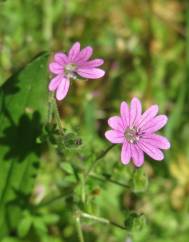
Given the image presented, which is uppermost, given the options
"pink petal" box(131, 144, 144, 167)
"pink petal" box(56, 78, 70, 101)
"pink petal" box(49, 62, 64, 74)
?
"pink petal" box(49, 62, 64, 74)

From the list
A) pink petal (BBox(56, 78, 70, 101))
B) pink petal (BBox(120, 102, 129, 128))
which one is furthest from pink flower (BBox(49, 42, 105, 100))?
pink petal (BBox(120, 102, 129, 128))

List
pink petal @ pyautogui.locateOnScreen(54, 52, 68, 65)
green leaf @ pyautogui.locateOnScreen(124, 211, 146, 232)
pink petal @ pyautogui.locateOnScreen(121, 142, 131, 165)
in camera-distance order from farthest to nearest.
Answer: green leaf @ pyautogui.locateOnScreen(124, 211, 146, 232) → pink petal @ pyautogui.locateOnScreen(54, 52, 68, 65) → pink petal @ pyautogui.locateOnScreen(121, 142, 131, 165)

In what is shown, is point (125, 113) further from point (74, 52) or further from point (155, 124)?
point (74, 52)

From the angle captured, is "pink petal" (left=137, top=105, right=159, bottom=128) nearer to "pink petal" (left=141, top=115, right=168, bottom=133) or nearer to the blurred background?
"pink petal" (left=141, top=115, right=168, bottom=133)

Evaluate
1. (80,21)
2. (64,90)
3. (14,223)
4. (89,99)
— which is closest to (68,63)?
(64,90)

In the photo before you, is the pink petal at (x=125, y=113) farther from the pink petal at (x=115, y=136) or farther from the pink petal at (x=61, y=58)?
the pink petal at (x=61, y=58)

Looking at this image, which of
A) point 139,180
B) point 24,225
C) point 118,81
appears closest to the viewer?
point 139,180

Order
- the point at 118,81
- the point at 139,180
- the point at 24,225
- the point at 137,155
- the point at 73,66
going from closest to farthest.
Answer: the point at 137,155, the point at 73,66, the point at 139,180, the point at 24,225, the point at 118,81

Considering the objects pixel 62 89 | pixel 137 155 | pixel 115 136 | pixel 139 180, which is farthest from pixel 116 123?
pixel 139 180
